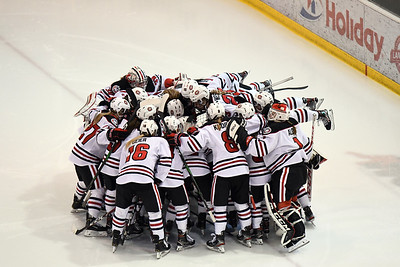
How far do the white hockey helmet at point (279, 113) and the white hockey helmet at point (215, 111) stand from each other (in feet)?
1.20

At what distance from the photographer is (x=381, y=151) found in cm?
823

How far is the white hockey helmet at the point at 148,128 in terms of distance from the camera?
6.30m

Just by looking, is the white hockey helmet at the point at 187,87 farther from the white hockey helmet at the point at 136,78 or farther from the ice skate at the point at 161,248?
the ice skate at the point at 161,248

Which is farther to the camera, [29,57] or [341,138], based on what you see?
[29,57]

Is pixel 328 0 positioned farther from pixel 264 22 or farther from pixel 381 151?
pixel 381 151

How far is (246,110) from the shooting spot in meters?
6.59

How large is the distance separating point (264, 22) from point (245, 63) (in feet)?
3.48

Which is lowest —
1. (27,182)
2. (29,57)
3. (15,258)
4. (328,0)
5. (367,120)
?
(15,258)

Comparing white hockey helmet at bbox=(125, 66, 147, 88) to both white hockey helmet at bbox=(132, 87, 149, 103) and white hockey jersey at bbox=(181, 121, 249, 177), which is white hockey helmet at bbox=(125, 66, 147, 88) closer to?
white hockey helmet at bbox=(132, 87, 149, 103)

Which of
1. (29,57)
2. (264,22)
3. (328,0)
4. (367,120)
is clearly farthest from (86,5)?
(367,120)

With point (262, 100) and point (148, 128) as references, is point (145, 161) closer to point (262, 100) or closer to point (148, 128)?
point (148, 128)

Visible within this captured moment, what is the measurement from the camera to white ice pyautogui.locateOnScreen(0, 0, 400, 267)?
21.4ft

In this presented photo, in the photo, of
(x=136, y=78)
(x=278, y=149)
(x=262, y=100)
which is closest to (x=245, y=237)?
(x=278, y=149)

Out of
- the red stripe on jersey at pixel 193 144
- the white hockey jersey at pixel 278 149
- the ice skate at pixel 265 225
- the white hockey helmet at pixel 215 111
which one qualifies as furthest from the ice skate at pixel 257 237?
the white hockey helmet at pixel 215 111
